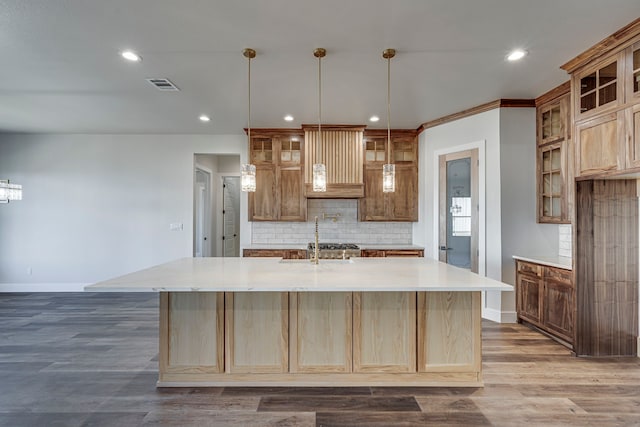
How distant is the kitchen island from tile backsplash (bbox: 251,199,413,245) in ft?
9.89

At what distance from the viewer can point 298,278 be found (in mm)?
2387

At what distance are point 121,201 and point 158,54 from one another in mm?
3587

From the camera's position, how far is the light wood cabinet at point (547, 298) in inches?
126

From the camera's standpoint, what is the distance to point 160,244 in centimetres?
559

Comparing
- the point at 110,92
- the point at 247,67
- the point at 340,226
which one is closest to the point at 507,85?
the point at 247,67

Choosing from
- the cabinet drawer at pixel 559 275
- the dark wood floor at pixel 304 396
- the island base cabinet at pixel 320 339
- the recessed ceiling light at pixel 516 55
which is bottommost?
the dark wood floor at pixel 304 396

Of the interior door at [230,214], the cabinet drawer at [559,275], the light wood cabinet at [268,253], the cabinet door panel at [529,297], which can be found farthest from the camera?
the interior door at [230,214]

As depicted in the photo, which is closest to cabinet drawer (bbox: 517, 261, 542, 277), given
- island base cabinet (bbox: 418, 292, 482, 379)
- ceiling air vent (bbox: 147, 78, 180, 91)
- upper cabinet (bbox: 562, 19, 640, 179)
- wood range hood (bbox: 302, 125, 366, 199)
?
upper cabinet (bbox: 562, 19, 640, 179)

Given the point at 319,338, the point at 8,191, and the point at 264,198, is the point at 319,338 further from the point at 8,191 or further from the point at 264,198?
the point at 8,191

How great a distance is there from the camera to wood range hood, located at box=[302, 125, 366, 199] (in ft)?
16.7

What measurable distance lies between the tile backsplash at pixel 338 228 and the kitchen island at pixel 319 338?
119 inches

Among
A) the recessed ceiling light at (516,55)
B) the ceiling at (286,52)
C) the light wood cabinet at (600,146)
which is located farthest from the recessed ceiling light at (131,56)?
the light wood cabinet at (600,146)

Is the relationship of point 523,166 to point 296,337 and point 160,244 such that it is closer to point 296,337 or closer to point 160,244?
point 296,337

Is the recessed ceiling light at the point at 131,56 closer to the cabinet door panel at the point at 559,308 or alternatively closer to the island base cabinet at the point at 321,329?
the island base cabinet at the point at 321,329
